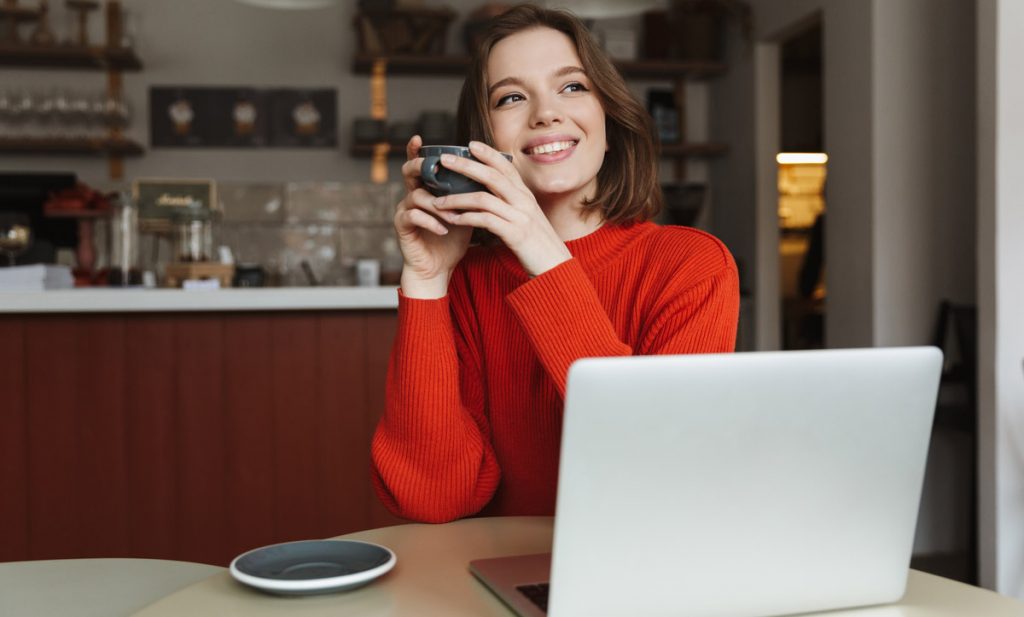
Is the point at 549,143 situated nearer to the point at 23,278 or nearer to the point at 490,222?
the point at 490,222

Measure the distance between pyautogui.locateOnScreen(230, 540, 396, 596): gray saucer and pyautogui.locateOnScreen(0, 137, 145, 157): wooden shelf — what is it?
13.0 ft

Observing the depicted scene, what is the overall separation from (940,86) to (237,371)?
99.9 inches

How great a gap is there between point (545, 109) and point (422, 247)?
0.25m

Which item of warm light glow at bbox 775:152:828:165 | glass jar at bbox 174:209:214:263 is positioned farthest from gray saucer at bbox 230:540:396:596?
warm light glow at bbox 775:152:828:165

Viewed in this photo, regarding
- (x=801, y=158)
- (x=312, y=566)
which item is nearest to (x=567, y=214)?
(x=312, y=566)

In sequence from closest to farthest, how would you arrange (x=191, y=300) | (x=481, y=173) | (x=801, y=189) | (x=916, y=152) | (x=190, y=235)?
(x=481, y=173) < (x=191, y=300) < (x=190, y=235) < (x=916, y=152) < (x=801, y=189)

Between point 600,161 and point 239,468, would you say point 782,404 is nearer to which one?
point 600,161

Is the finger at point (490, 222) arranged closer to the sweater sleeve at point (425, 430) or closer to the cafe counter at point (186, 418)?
the sweater sleeve at point (425, 430)

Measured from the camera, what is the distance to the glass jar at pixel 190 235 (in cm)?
289

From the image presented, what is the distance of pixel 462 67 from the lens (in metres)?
4.62

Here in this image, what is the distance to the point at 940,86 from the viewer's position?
10.7 feet

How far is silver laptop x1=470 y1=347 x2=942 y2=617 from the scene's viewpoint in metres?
0.61

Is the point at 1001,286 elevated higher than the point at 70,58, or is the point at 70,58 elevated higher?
the point at 70,58

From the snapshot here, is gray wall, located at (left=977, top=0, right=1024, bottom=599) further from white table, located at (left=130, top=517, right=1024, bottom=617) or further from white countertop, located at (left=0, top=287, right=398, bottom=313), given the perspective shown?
white table, located at (left=130, top=517, right=1024, bottom=617)
